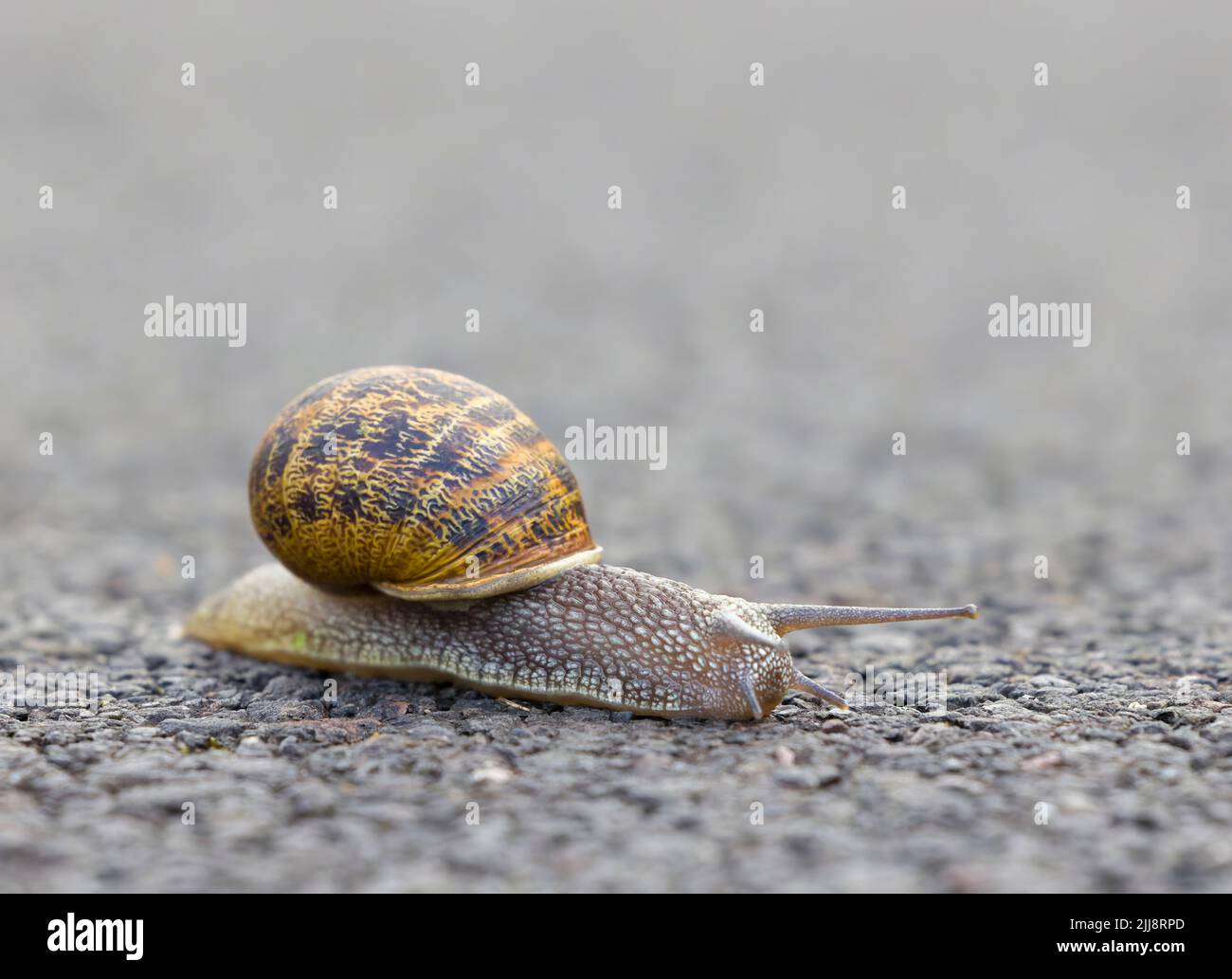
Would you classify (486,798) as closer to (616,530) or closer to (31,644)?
(31,644)

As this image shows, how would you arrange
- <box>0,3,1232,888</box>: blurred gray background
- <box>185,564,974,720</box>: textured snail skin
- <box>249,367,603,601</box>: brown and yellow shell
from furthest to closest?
<box>0,3,1232,888</box>: blurred gray background
<box>249,367,603,601</box>: brown and yellow shell
<box>185,564,974,720</box>: textured snail skin

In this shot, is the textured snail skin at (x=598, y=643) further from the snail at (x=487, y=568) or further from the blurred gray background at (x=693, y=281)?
the blurred gray background at (x=693, y=281)

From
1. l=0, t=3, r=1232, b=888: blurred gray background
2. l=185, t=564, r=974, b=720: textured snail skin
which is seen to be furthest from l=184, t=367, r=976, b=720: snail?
l=0, t=3, r=1232, b=888: blurred gray background

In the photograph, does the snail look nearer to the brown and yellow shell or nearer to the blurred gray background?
the brown and yellow shell

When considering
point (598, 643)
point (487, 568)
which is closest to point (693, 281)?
point (487, 568)

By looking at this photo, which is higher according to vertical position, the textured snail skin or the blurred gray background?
the blurred gray background

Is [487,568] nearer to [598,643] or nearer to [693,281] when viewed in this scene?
[598,643]
